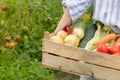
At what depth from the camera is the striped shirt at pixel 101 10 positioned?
286 centimetres

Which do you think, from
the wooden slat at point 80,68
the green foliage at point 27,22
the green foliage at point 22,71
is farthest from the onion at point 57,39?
the green foliage at point 27,22

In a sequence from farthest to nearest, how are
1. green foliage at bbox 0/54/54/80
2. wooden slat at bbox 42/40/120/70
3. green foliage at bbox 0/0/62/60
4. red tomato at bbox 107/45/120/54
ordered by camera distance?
green foliage at bbox 0/0/62/60 < green foliage at bbox 0/54/54/80 < red tomato at bbox 107/45/120/54 < wooden slat at bbox 42/40/120/70

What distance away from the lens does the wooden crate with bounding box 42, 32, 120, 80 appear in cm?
259

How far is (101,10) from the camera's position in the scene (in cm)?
293

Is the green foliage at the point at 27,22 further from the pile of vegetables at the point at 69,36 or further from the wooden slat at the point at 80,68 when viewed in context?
the wooden slat at the point at 80,68

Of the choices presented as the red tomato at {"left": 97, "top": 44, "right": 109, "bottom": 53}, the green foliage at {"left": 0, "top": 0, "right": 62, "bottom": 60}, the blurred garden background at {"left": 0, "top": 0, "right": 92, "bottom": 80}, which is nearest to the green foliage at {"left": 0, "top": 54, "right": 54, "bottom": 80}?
the blurred garden background at {"left": 0, "top": 0, "right": 92, "bottom": 80}

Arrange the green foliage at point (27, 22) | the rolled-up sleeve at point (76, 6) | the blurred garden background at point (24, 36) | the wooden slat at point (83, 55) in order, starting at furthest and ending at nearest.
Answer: the green foliage at point (27, 22)
the blurred garden background at point (24, 36)
the rolled-up sleeve at point (76, 6)
the wooden slat at point (83, 55)

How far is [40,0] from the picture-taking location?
A: 5688 mm

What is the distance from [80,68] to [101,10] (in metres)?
0.46

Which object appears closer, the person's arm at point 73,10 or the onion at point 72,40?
the onion at point 72,40

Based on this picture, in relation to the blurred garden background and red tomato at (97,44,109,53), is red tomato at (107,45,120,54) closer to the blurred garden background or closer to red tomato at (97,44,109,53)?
red tomato at (97,44,109,53)

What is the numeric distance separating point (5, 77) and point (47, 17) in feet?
4.61

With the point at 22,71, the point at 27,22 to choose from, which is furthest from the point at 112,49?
the point at 27,22

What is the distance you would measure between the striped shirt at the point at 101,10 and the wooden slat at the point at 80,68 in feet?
1.18
